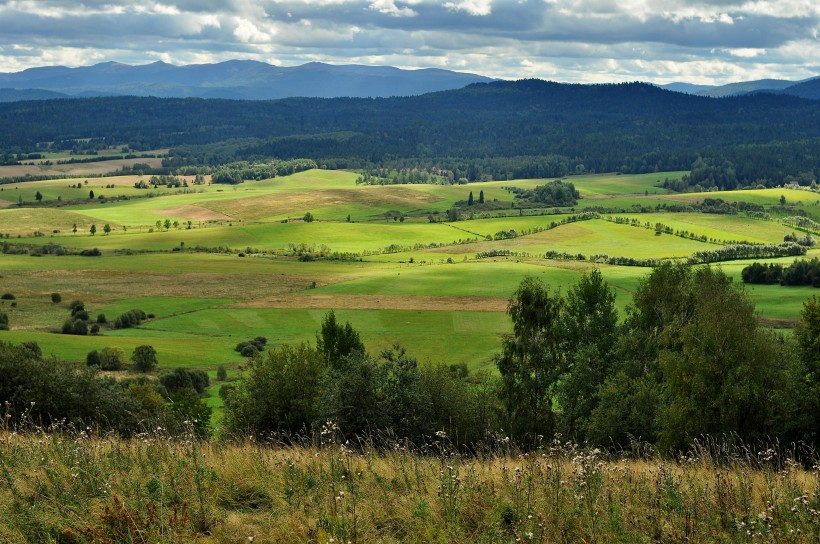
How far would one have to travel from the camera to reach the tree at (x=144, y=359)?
72000 millimetres

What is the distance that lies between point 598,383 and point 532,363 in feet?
13.2

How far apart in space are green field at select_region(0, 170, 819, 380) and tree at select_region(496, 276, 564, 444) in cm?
2725

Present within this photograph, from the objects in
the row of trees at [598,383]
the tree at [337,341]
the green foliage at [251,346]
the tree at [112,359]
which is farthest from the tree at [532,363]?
the tree at [112,359]

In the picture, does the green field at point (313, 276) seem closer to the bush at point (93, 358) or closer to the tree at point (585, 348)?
the bush at point (93, 358)

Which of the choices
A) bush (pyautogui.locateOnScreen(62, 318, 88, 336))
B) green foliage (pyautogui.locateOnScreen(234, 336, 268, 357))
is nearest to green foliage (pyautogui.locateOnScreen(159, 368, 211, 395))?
green foliage (pyautogui.locateOnScreen(234, 336, 268, 357))

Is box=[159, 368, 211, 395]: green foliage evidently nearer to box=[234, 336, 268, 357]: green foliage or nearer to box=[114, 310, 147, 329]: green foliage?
box=[234, 336, 268, 357]: green foliage

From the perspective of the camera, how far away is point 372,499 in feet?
38.2

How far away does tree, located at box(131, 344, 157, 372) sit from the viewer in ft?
236

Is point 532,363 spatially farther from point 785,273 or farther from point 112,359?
point 785,273

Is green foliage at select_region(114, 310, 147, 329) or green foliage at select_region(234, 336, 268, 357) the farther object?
green foliage at select_region(114, 310, 147, 329)

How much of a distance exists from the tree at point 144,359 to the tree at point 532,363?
39.7 metres

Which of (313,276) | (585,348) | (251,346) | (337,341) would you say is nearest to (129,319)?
(251,346)

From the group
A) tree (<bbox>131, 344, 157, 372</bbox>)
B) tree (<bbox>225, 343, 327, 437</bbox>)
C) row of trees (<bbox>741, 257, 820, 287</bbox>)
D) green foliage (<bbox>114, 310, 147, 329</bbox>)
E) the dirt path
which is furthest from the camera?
row of trees (<bbox>741, 257, 820, 287</bbox>)

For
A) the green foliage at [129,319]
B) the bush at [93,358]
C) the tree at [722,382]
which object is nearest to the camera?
the tree at [722,382]
